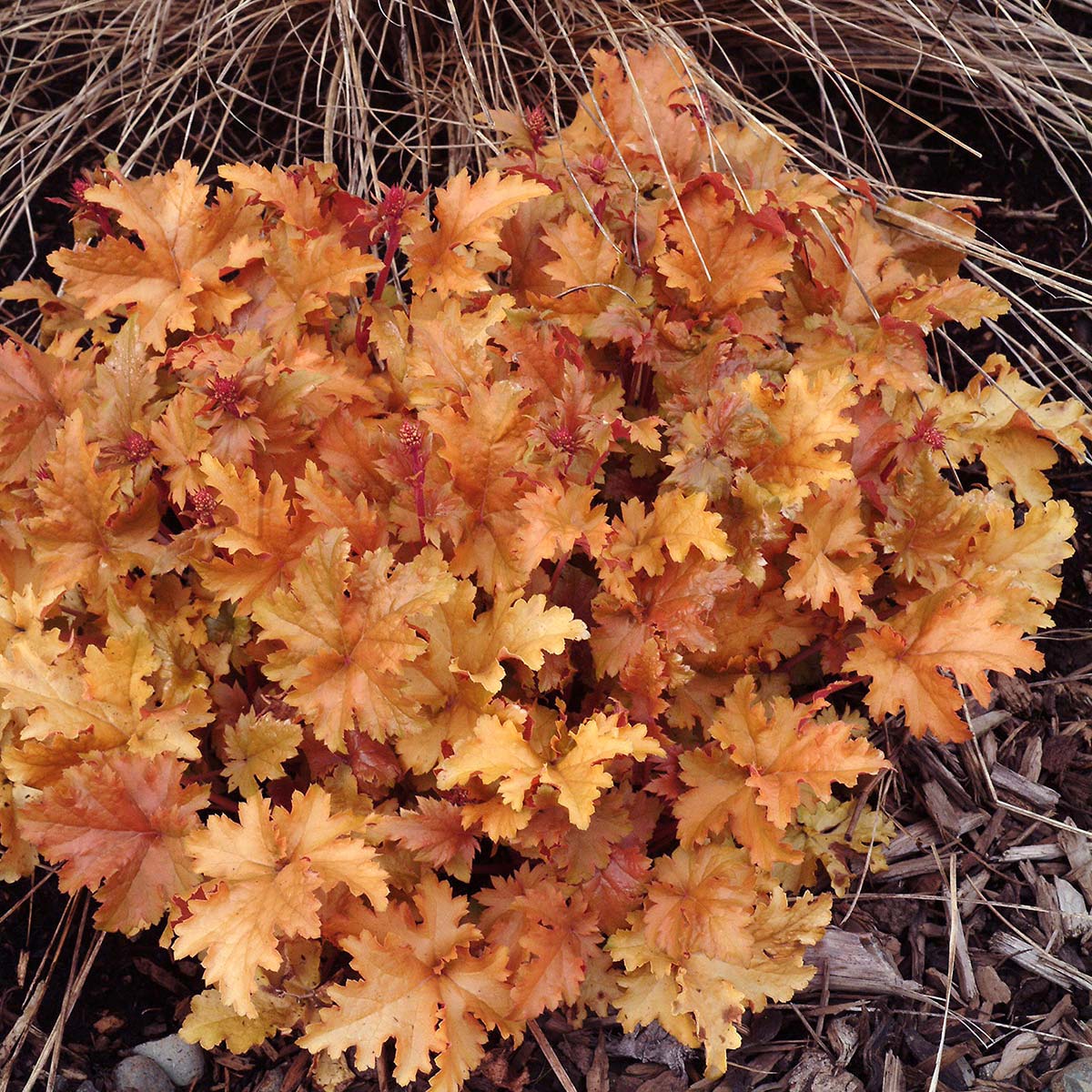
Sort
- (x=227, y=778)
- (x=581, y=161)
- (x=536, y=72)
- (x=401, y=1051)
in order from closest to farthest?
(x=401, y=1051), (x=227, y=778), (x=581, y=161), (x=536, y=72)

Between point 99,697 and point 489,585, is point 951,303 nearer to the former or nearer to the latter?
point 489,585

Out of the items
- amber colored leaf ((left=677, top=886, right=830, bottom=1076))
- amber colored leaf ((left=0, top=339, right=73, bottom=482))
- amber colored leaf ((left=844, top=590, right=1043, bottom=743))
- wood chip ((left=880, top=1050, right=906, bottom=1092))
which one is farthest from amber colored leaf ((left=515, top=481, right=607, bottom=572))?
wood chip ((left=880, top=1050, right=906, bottom=1092))

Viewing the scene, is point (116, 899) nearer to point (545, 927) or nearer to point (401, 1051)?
point (401, 1051)

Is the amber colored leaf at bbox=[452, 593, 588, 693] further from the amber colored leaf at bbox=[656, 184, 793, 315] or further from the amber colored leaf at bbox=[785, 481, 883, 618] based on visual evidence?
the amber colored leaf at bbox=[656, 184, 793, 315]

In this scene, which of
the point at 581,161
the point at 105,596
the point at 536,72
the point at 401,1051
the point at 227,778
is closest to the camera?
the point at 401,1051

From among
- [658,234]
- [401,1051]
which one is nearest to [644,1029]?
[401,1051]

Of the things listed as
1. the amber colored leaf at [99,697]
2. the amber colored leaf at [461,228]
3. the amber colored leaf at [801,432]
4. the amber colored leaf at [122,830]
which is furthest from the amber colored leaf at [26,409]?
the amber colored leaf at [801,432]

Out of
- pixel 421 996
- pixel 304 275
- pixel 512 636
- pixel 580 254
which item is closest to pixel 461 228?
pixel 580 254
